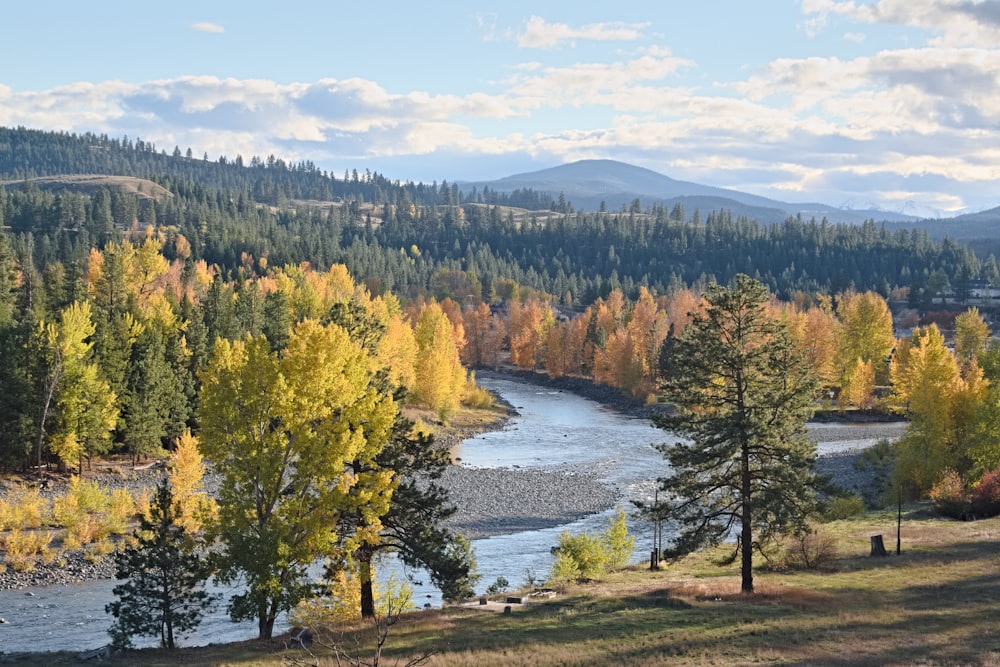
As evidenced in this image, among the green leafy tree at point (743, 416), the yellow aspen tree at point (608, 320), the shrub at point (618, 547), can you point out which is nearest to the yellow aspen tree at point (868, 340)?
the yellow aspen tree at point (608, 320)

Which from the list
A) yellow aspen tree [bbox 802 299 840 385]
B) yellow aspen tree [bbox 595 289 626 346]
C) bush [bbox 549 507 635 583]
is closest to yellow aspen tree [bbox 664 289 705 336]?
yellow aspen tree [bbox 595 289 626 346]

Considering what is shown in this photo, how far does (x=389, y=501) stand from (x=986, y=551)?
2740 cm

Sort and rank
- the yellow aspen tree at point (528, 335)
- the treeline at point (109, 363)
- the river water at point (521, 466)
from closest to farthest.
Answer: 1. the river water at point (521, 466)
2. the treeline at point (109, 363)
3. the yellow aspen tree at point (528, 335)

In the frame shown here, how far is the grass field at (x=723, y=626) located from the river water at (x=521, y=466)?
21.5 feet

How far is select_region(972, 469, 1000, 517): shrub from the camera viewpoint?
5122cm

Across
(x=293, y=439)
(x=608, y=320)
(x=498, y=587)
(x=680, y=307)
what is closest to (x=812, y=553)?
(x=498, y=587)

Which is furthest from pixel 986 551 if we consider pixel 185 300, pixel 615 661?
pixel 185 300

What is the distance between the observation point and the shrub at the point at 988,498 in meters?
51.2

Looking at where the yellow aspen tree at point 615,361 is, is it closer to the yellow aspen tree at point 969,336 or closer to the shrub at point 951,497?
the yellow aspen tree at point 969,336

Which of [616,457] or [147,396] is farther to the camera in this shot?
[616,457]

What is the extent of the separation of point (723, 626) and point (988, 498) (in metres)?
32.0

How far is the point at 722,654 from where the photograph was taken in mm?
24594

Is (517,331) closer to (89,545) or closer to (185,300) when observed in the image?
(185,300)

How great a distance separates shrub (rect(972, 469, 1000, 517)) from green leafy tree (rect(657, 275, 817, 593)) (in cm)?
2620
